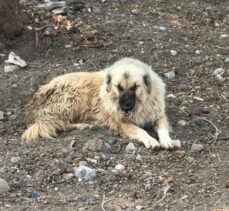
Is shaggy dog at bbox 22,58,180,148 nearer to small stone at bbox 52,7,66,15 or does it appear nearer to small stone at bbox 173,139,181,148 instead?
small stone at bbox 173,139,181,148

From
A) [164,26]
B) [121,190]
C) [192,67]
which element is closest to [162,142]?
[121,190]

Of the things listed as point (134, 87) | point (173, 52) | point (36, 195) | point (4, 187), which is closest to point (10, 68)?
point (134, 87)

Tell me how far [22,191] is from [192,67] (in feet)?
12.2

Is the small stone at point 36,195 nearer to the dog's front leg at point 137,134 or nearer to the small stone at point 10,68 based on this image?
the dog's front leg at point 137,134

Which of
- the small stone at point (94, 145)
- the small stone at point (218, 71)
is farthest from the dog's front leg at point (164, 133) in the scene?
the small stone at point (218, 71)

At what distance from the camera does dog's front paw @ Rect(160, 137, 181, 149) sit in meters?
6.44

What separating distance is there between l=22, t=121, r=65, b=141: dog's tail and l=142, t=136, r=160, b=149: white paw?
1.06m

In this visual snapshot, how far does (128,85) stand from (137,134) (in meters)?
0.55

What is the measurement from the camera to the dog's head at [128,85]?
6879mm

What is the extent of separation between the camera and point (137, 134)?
6766mm

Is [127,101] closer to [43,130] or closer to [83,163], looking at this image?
[43,130]

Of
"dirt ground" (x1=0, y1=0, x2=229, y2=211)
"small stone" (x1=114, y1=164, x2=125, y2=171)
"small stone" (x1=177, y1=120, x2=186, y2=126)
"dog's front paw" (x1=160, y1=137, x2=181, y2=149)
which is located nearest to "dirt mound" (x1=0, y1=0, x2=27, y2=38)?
"dirt ground" (x1=0, y1=0, x2=229, y2=211)

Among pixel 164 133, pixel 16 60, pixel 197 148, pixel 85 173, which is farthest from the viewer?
pixel 16 60

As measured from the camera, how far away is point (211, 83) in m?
8.05
